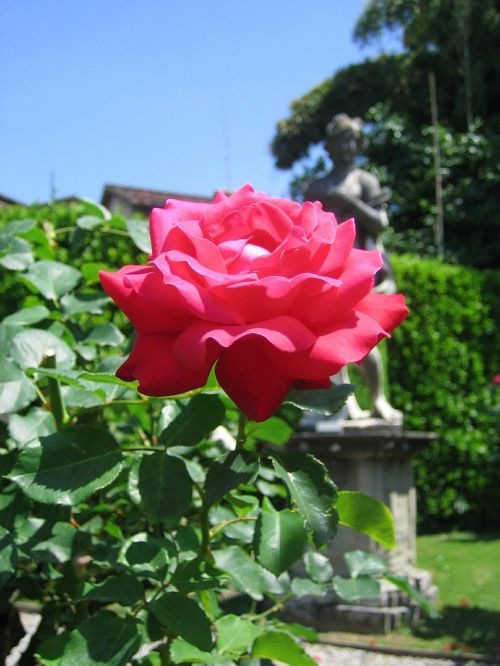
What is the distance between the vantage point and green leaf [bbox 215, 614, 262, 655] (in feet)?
2.43

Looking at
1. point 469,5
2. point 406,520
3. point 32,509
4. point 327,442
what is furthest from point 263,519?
point 469,5

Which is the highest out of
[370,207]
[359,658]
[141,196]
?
[141,196]

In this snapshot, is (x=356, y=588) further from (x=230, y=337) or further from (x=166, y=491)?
(x=230, y=337)

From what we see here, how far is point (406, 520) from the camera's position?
17.7ft

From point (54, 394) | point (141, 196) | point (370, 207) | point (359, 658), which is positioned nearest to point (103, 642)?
point (54, 394)

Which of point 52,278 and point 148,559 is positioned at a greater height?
point 52,278

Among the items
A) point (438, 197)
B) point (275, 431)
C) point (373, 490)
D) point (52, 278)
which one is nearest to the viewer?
point (275, 431)

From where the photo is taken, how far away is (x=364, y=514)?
731mm

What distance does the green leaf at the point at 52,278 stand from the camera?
1.02m

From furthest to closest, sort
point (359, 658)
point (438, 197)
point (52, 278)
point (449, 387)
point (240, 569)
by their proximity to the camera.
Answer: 1. point (438, 197)
2. point (449, 387)
3. point (359, 658)
4. point (52, 278)
5. point (240, 569)

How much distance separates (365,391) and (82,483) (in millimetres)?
Result: 5414

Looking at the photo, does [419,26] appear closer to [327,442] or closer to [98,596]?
[327,442]

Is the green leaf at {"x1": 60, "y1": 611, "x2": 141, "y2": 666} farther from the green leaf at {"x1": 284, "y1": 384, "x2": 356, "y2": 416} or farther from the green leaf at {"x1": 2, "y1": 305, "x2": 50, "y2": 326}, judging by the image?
the green leaf at {"x1": 2, "y1": 305, "x2": 50, "y2": 326}

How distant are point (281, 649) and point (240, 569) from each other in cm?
12
